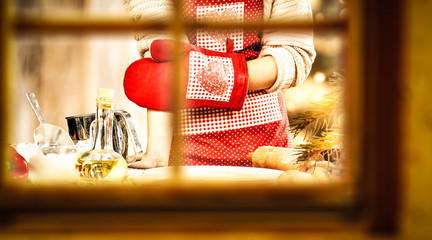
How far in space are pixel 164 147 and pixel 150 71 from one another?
0.43m

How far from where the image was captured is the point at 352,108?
1.58ft

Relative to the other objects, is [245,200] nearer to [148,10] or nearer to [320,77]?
[148,10]

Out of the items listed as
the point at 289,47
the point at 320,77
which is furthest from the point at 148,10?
the point at 320,77

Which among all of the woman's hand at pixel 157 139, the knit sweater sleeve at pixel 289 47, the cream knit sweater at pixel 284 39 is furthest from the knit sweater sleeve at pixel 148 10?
the knit sweater sleeve at pixel 289 47

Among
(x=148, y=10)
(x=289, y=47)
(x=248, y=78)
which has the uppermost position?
(x=148, y=10)

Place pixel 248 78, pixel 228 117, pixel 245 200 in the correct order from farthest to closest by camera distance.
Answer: pixel 228 117 → pixel 248 78 → pixel 245 200

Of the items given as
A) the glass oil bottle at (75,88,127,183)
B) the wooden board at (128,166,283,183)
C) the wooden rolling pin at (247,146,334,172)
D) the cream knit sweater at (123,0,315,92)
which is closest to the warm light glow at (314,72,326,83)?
the cream knit sweater at (123,0,315,92)

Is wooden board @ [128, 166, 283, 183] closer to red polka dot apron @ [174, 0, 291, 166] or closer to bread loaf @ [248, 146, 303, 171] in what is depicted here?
bread loaf @ [248, 146, 303, 171]

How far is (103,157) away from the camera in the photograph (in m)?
0.89

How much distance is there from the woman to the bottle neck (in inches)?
18.7

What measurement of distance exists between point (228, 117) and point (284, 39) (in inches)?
17.6

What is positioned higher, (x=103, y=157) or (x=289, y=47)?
(x=289, y=47)

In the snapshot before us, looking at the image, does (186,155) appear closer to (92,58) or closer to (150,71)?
(150,71)

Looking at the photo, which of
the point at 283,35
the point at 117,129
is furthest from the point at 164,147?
the point at 283,35
